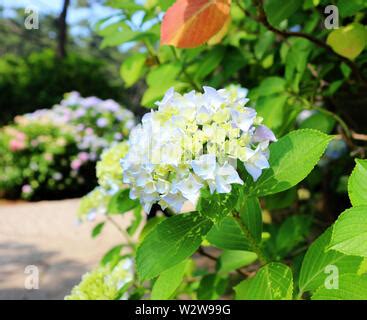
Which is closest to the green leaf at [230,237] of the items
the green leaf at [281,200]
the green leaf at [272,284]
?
the green leaf at [272,284]

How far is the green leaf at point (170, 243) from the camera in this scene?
0.86 metres

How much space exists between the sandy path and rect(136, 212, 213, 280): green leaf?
2644mm

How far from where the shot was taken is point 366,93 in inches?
82.2

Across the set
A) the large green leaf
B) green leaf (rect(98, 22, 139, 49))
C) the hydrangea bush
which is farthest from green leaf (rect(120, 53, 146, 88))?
the hydrangea bush

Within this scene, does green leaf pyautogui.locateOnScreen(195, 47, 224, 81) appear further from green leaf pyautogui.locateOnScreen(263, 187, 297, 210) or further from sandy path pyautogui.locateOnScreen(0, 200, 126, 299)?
sandy path pyautogui.locateOnScreen(0, 200, 126, 299)

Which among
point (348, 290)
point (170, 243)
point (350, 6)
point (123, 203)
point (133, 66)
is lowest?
point (348, 290)

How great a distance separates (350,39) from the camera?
1247 millimetres

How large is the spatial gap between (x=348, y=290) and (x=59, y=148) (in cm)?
760

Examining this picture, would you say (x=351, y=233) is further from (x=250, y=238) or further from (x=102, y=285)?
(x=102, y=285)

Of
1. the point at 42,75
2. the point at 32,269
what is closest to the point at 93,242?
the point at 32,269

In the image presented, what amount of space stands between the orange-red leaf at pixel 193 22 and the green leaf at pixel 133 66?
846mm

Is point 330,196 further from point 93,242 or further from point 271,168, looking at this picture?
point 93,242

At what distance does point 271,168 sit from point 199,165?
16 centimetres

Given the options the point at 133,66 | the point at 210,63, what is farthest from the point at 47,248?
the point at 210,63
